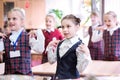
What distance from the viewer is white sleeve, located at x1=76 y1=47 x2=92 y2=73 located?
77.0 inches

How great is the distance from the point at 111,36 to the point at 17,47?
1761 millimetres

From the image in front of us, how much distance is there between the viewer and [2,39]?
7.71 feet

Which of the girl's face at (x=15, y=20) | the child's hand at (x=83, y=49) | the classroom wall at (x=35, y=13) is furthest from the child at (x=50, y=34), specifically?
the classroom wall at (x=35, y=13)

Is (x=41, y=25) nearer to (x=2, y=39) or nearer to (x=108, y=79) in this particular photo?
(x=2, y=39)

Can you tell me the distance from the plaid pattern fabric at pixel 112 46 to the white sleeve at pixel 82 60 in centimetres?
176

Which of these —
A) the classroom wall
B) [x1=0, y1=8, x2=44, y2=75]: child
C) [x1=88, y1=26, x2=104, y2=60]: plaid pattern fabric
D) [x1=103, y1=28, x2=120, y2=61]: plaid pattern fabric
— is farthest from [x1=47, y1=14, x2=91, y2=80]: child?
the classroom wall

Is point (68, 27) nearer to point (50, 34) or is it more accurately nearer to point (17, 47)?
point (17, 47)

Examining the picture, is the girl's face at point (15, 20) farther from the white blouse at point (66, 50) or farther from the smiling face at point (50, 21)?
the smiling face at point (50, 21)

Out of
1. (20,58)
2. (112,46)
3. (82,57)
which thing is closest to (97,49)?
(112,46)

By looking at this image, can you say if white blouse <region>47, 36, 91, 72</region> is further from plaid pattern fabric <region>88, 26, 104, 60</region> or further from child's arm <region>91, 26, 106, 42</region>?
plaid pattern fabric <region>88, 26, 104, 60</region>

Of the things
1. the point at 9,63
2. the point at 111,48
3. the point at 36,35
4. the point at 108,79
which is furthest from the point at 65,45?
the point at 111,48

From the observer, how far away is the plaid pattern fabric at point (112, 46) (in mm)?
3703

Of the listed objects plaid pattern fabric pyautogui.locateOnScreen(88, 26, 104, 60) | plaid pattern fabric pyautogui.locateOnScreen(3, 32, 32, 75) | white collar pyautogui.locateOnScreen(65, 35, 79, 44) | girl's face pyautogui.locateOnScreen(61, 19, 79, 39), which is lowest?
plaid pattern fabric pyautogui.locateOnScreen(88, 26, 104, 60)

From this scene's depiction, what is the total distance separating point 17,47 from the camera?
91.4 inches
